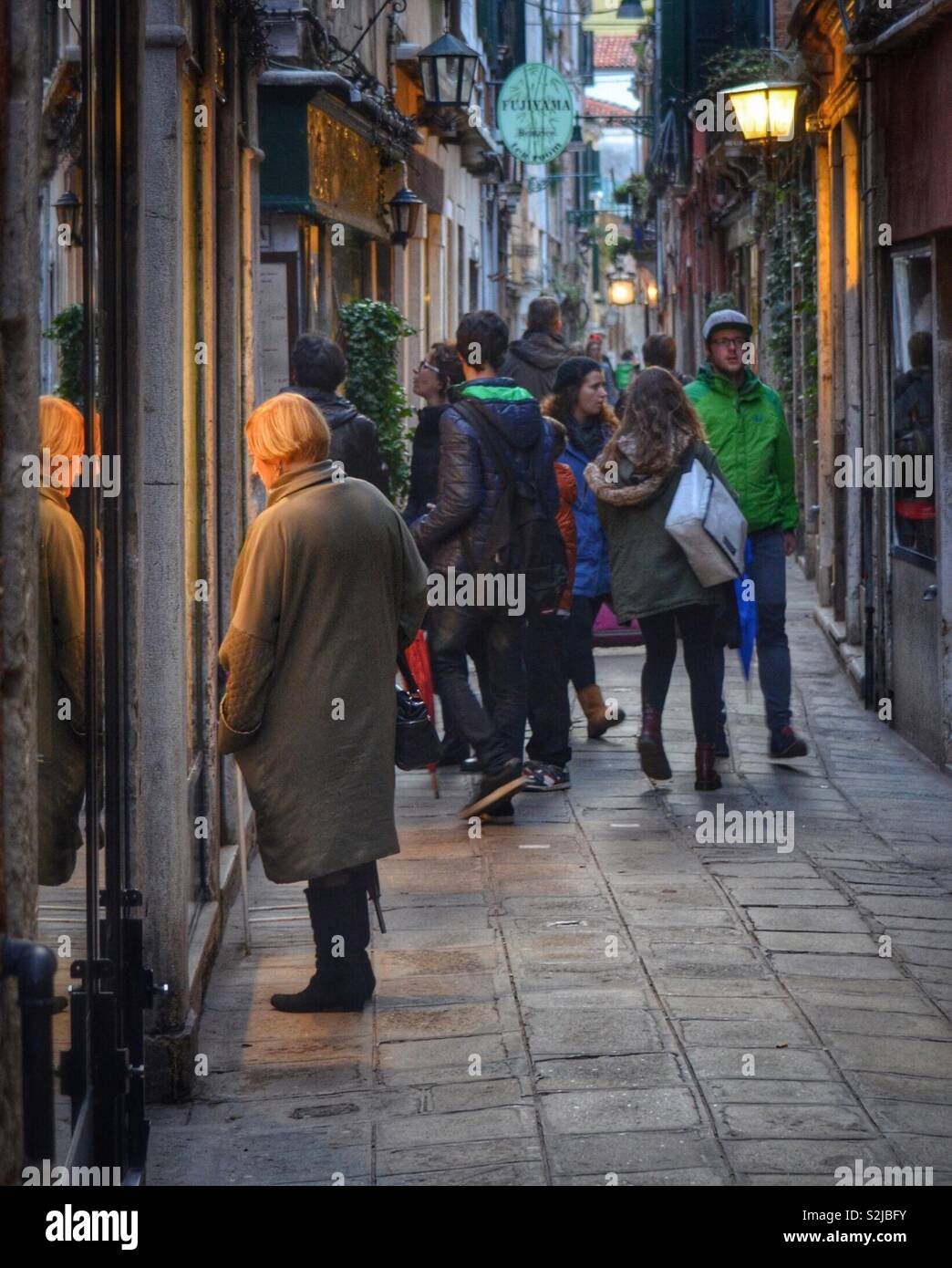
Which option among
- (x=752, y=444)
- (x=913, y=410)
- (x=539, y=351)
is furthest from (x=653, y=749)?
(x=539, y=351)

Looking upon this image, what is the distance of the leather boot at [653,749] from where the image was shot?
8.88m

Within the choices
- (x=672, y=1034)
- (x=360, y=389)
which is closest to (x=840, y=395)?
(x=360, y=389)

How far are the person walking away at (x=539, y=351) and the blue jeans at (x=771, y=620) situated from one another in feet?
9.54

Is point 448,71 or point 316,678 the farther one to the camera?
point 448,71

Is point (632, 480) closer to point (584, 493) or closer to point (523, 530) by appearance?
point (523, 530)

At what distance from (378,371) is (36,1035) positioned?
10.7m

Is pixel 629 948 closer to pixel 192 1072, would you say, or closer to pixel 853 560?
pixel 192 1072

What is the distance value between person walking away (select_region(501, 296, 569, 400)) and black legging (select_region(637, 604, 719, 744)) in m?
3.37

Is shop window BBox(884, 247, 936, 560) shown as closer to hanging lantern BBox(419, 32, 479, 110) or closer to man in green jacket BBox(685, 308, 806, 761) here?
man in green jacket BBox(685, 308, 806, 761)

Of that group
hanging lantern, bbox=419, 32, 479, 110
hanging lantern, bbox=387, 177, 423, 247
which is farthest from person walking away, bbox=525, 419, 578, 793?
hanging lantern, bbox=419, 32, 479, 110

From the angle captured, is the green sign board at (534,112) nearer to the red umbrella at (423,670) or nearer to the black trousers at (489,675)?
the red umbrella at (423,670)

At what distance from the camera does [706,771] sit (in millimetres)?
8867

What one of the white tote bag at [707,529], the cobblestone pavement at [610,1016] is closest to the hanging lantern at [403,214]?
the white tote bag at [707,529]

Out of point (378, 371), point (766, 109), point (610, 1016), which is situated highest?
point (766, 109)
